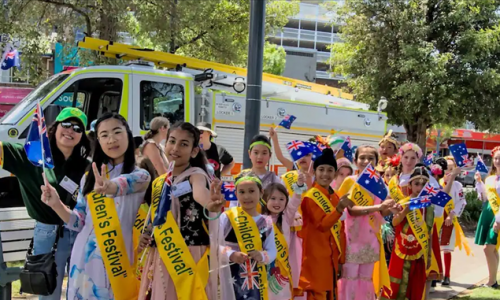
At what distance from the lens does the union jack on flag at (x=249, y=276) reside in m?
3.77

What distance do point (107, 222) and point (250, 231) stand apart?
Result: 105cm

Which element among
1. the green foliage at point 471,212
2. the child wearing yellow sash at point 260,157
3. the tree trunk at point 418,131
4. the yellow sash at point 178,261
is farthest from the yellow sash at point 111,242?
the tree trunk at point 418,131

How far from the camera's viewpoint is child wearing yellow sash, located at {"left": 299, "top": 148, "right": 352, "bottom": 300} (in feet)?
15.2

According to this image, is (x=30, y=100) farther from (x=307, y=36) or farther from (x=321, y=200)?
(x=307, y=36)

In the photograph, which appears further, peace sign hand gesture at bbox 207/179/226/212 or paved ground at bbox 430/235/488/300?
paved ground at bbox 430/235/488/300

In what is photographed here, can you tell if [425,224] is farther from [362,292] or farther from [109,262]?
[109,262]

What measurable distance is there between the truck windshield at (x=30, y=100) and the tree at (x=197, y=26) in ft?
16.2

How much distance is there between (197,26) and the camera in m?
14.2

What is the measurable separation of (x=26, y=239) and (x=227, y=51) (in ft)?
36.7

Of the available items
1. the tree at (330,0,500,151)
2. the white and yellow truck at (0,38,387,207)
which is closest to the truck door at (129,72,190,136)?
the white and yellow truck at (0,38,387,207)

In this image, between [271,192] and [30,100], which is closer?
[271,192]

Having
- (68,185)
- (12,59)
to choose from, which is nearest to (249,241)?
(68,185)

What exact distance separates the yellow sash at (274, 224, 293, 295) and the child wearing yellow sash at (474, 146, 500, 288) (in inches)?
146

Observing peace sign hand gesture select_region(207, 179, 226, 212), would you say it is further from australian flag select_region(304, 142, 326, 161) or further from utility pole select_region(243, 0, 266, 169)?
utility pole select_region(243, 0, 266, 169)
